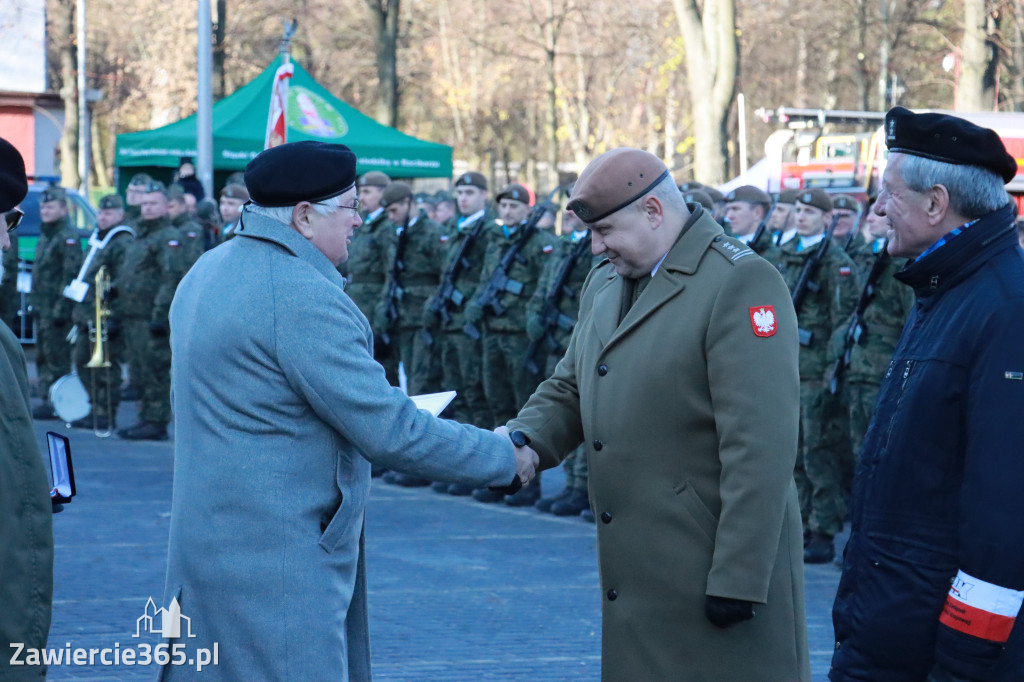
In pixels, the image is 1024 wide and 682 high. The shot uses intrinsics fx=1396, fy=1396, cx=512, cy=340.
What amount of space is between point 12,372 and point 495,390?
789 cm

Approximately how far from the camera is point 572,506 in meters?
10.0

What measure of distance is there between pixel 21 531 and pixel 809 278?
263 inches

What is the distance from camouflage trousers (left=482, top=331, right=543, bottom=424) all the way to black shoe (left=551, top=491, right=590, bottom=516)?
41.6 inches

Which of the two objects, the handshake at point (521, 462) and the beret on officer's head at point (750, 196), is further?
the beret on officer's head at point (750, 196)

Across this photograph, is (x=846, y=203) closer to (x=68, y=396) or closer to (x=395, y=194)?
(x=395, y=194)

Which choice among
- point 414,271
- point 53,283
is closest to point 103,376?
point 53,283

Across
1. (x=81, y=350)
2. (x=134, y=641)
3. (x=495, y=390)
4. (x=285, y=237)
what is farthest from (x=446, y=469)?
(x=81, y=350)

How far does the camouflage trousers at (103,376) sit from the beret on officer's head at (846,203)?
7009mm

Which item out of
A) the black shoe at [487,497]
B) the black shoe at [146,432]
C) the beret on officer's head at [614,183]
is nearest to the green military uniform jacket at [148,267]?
the black shoe at [146,432]

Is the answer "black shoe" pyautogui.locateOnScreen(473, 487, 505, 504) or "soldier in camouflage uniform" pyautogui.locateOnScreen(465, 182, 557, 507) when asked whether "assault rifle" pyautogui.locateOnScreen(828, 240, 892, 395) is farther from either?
"black shoe" pyautogui.locateOnScreen(473, 487, 505, 504)

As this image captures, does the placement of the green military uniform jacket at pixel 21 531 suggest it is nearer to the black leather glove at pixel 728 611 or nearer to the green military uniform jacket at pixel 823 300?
the black leather glove at pixel 728 611

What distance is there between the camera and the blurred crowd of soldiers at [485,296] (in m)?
8.89

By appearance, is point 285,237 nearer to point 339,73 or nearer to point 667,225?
point 667,225

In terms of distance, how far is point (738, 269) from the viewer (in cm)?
346
